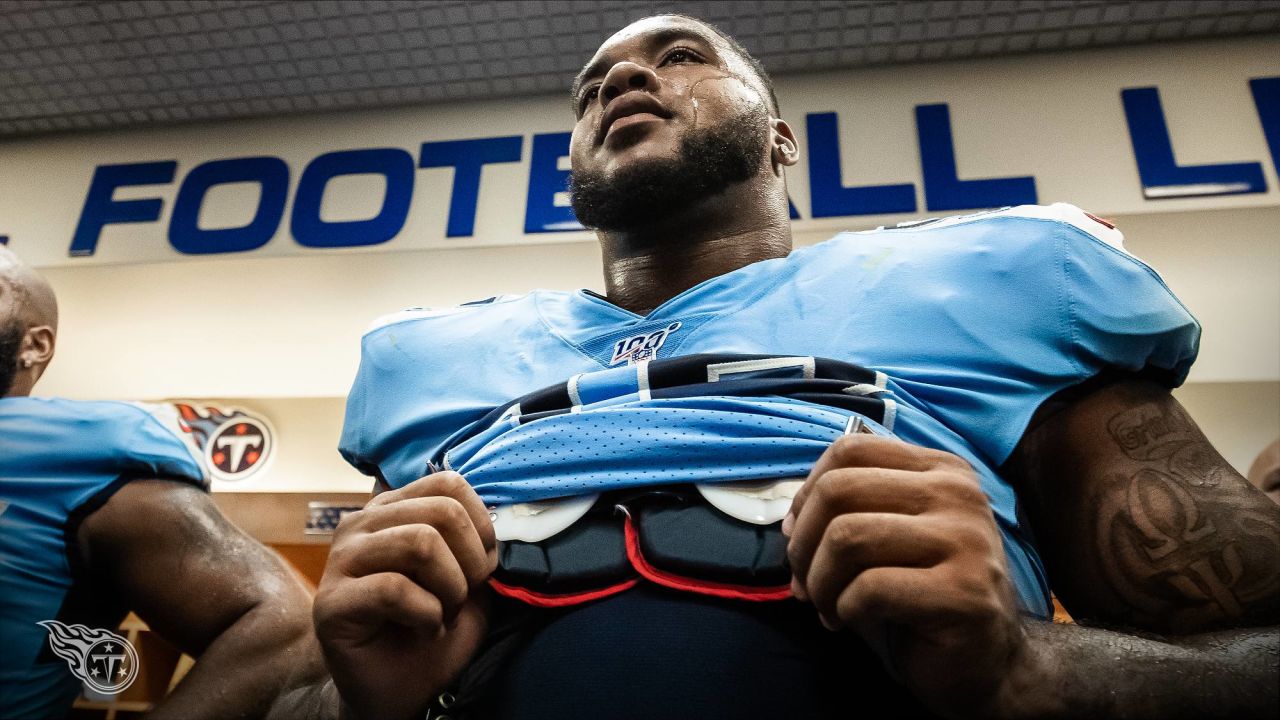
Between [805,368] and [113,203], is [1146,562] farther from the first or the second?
[113,203]

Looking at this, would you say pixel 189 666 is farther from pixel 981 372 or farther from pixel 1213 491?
pixel 1213 491

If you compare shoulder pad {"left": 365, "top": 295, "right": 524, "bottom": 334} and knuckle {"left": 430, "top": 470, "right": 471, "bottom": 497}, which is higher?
shoulder pad {"left": 365, "top": 295, "right": 524, "bottom": 334}

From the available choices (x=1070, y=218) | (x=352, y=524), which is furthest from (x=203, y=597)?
(x=1070, y=218)

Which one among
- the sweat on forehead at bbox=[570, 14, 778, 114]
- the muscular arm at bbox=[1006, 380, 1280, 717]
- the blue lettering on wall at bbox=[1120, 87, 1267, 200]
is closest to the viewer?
the muscular arm at bbox=[1006, 380, 1280, 717]

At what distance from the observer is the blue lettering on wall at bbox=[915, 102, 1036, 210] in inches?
95.7

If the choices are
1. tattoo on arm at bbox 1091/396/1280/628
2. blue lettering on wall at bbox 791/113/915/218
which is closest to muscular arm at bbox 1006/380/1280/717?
tattoo on arm at bbox 1091/396/1280/628

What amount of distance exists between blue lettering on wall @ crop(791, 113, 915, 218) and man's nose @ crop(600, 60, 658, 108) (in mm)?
1329

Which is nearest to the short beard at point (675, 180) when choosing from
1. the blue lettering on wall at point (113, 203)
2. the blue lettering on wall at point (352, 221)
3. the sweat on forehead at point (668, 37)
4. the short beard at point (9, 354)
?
the sweat on forehead at point (668, 37)

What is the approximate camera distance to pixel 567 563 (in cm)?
62

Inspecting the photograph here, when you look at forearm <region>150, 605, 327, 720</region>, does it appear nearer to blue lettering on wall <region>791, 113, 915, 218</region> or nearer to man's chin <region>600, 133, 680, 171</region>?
man's chin <region>600, 133, 680, 171</region>

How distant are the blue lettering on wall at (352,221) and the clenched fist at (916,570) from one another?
8.23 ft

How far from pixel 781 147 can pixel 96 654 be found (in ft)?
4.17

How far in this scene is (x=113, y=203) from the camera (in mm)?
2939

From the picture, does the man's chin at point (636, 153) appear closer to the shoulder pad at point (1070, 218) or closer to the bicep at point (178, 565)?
the shoulder pad at point (1070, 218)
